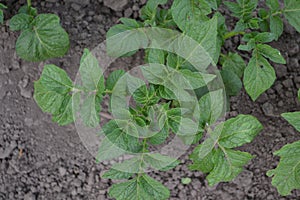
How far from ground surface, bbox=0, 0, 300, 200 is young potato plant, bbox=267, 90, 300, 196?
0.42m

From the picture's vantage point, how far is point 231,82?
1737 millimetres

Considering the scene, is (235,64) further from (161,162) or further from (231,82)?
(161,162)

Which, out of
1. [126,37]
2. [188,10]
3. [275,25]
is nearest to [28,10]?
[126,37]

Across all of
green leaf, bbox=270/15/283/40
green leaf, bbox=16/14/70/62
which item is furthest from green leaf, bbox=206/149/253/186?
green leaf, bbox=16/14/70/62

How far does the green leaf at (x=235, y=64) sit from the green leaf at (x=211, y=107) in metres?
0.35

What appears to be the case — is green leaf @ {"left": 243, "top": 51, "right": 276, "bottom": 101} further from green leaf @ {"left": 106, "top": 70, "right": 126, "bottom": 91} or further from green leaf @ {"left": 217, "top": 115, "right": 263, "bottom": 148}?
green leaf @ {"left": 106, "top": 70, "right": 126, "bottom": 91}

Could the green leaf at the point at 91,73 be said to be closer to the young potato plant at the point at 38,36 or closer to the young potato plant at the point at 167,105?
the young potato plant at the point at 167,105

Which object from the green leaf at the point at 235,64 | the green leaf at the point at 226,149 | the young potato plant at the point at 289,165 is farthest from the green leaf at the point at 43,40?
the young potato plant at the point at 289,165

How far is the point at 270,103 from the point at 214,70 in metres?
0.35

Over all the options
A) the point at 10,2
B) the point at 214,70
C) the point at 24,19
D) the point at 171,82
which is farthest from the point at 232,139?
the point at 10,2

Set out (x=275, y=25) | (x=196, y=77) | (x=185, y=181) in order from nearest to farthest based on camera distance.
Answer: (x=196, y=77)
(x=275, y=25)
(x=185, y=181)

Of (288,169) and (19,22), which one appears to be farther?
(19,22)

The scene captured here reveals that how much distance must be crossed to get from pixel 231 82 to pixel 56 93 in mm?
621

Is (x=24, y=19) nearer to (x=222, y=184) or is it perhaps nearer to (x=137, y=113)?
(x=137, y=113)
